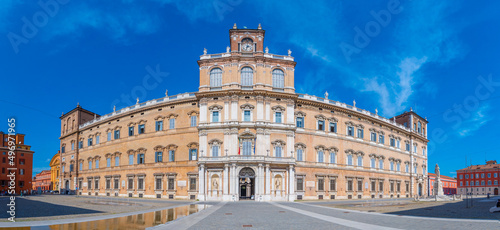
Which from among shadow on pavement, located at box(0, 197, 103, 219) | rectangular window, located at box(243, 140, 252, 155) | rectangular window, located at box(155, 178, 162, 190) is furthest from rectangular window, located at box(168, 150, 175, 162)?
shadow on pavement, located at box(0, 197, 103, 219)

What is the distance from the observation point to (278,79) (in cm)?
4975

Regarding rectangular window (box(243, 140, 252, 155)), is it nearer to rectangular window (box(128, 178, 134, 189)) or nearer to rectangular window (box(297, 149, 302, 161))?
rectangular window (box(297, 149, 302, 161))

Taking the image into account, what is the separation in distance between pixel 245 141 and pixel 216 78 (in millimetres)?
9433

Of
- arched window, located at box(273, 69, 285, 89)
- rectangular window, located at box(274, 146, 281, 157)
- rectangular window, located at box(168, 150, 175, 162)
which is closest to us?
rectangular window, located at box(274, 146, 281, 157)

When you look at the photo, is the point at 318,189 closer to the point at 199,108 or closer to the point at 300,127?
the point at 300,127

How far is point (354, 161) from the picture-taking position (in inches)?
2256

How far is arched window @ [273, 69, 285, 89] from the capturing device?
163 ft

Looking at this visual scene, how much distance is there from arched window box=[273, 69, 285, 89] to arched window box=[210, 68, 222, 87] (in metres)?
7.31

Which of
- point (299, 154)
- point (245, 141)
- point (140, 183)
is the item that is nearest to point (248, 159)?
point (245, 141)

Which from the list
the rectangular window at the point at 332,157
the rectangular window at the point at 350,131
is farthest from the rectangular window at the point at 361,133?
the rectangular window at the point at 332,157

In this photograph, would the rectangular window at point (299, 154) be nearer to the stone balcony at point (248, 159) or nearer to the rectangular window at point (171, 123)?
the stone balcony at point (248, 159)

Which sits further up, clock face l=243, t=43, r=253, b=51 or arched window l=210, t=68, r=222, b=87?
clock face l=243, t=43, r=253, b=51

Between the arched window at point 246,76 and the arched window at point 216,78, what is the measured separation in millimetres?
3121

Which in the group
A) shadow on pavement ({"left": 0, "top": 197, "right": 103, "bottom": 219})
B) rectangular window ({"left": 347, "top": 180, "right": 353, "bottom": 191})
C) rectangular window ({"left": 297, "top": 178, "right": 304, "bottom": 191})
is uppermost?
shadow on pavement ({"left": 0, "top": 197, "right": 103, "bottom": 219})
